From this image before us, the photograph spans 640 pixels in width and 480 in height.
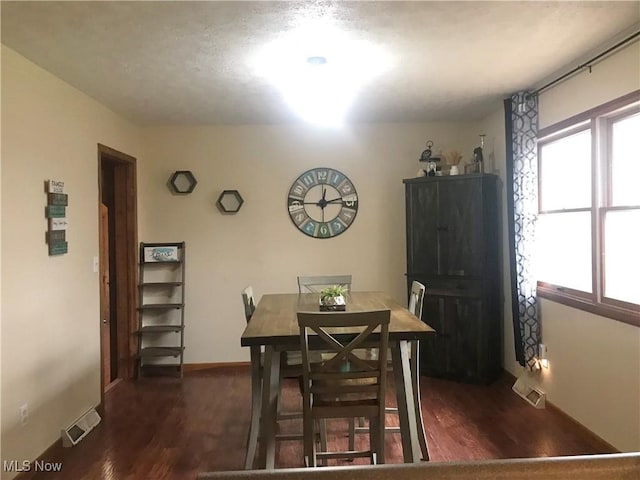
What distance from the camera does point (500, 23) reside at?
7.81 ft

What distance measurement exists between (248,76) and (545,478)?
2880mm

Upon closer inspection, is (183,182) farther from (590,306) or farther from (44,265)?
(590,306)

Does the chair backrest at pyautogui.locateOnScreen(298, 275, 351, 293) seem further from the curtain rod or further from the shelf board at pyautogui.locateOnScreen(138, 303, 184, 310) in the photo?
the curtain rod

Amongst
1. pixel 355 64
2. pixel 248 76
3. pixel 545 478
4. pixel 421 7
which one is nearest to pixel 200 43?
pixel 248 76

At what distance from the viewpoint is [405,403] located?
248 cm

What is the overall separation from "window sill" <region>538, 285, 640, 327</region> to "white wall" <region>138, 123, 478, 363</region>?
1637mm

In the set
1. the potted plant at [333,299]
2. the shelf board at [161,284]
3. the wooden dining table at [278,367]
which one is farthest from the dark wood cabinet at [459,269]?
the shelf board at [161,284]

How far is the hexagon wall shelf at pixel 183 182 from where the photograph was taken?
185 inches

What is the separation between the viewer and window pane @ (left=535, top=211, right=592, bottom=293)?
10.3 feet

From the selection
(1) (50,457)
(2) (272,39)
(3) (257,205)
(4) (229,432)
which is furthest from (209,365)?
(2) (272,39)

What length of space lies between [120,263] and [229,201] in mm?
1199

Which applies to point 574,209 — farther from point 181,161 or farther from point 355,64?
point 181,161

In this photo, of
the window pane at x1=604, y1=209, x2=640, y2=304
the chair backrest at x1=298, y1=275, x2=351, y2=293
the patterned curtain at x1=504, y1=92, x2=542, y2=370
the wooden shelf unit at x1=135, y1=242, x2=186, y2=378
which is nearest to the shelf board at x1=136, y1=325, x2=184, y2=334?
the wooden shelf unit at x1=135, y1=242, x2=186, y2=378

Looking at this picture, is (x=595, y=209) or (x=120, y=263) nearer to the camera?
(x=595, y=209)
